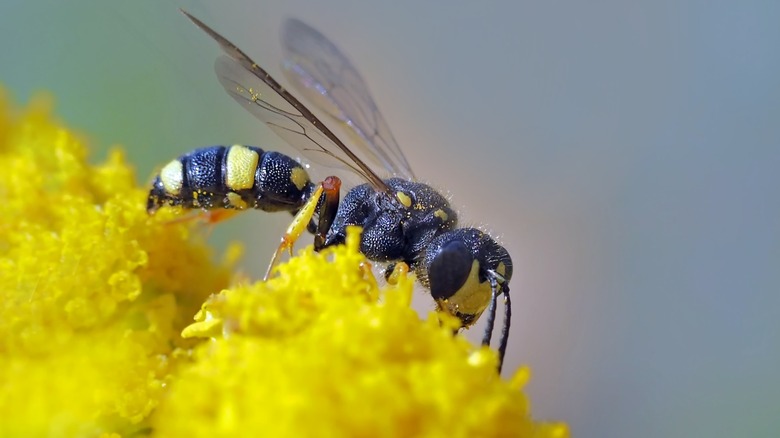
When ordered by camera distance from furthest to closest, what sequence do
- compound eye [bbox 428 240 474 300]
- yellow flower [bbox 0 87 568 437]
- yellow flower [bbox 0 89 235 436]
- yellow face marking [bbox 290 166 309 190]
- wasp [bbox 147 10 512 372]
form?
yellow face marking [bbox 290 166 309 190] → wasp [bbox 147 10 512 372] → compound eye [bbox 428 240 474 300] → yellow flower [bbox 0 89 235 436] → yellow flower [bbox 0 87 568 437]

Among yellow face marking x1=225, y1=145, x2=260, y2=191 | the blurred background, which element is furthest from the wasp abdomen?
the blurred background

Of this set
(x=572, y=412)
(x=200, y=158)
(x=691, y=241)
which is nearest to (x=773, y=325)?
(x=691, y=241)

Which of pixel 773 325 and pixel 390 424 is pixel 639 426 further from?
pixel 390 424

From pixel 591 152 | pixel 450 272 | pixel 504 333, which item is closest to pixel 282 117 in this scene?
pixel 450 272

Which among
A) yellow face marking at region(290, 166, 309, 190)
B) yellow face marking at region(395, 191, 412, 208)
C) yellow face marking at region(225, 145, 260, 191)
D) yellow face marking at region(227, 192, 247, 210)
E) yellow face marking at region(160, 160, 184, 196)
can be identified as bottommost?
yellow face marking at region(160, 160, 184, 196)

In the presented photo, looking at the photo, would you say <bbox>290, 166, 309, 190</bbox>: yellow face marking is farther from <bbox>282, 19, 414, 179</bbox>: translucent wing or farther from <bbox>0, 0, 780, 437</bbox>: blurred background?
<bbox>0, 0, 780, 437</bbox>: blurred background

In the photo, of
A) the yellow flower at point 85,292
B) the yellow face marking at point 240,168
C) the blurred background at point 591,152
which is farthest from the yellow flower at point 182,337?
the blurred background at point 591,152
